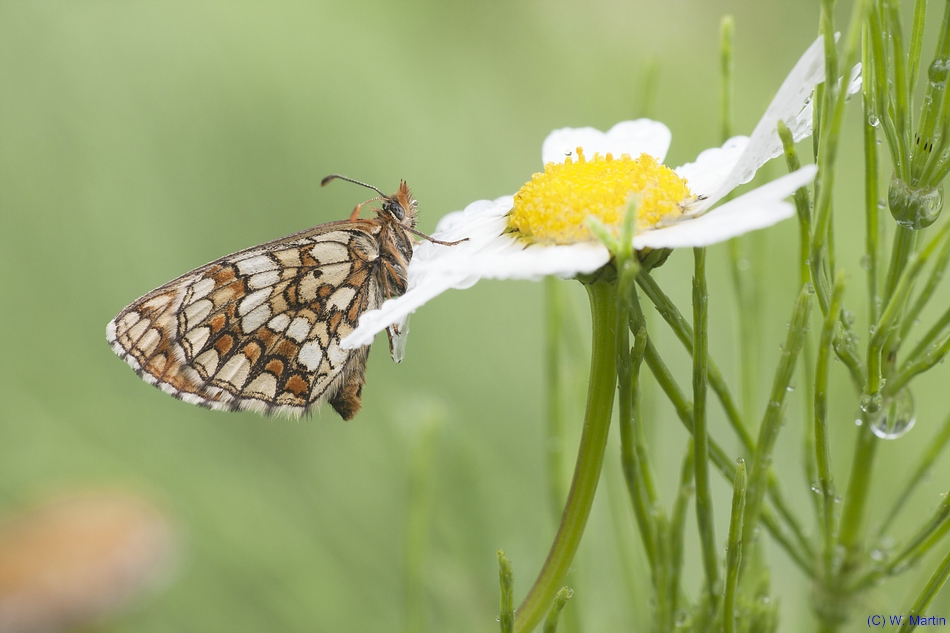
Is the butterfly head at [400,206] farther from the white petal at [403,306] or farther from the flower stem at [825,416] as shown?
the flower stem at [825,416]

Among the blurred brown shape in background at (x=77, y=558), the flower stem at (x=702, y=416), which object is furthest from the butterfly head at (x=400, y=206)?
the blurred brown shape in background at (x=77, y=558)

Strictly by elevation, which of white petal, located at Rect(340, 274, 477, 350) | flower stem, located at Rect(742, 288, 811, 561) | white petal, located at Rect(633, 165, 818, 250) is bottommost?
flower stem, located at Rect(742, 288, 811, 561)

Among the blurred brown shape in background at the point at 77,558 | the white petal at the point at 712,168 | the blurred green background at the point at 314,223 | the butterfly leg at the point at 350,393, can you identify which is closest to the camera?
the white petal at the point at 712,168

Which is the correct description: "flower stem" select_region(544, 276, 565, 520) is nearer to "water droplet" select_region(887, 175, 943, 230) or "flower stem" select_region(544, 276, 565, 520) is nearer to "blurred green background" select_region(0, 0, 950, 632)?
"water droplet" select_region(887, 175, 943, 230)

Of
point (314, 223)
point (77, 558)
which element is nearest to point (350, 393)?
point (77, 558)

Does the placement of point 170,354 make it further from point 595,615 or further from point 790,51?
point 790,51

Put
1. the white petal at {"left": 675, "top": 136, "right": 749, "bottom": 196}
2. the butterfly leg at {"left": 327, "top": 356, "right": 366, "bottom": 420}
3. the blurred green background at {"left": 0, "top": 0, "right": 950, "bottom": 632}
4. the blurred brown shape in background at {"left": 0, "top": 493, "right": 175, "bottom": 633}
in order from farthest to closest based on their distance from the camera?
the blurred green background at {"left": 0, "top": 0, "right": 950, "bottom": 632} < the blurred brown shape in background at {"left": 0, "top": 493, "right": 175, "bottom": 633} < the butterfly leg at {"left": 327, "top": 356, "right": 366, "bottom": 420} < the white petal at {"left": 675, "top": 136, "right": 749, "bottom": 196}

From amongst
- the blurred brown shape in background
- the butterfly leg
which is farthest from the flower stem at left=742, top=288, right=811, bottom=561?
the blurred brown shape in background

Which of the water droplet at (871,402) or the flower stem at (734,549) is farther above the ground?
the water droplet at (871,402)
